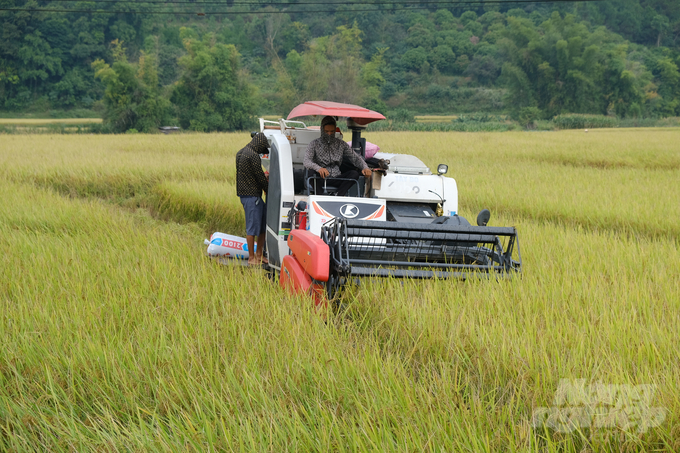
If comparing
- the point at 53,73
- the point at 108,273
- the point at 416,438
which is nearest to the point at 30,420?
the point at 416,438

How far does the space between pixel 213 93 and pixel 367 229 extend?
1869 inches

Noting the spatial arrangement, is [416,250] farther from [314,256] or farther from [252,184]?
[252,184]

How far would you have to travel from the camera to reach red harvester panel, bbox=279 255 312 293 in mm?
4036

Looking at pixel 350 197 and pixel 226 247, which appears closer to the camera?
pixel 350 197

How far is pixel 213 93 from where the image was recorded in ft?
161

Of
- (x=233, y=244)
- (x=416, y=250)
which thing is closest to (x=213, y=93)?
(x=233, y=244)

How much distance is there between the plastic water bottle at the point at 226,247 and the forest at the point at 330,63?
38425mm

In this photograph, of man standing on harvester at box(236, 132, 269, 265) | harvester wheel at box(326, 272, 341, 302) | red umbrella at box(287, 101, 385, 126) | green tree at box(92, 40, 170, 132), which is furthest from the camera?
green tree at box(92, 40, 170, 132)

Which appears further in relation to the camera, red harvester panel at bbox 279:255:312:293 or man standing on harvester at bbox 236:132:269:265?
man standing on harvester at bbox 236:132:269:265

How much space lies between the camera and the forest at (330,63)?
49125 mm

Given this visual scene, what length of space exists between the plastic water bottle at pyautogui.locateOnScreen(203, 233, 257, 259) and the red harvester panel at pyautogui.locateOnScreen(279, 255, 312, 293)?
72.0 inches

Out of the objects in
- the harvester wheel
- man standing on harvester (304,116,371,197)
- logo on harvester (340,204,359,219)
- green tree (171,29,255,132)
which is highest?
green tree (171,29,255,132)

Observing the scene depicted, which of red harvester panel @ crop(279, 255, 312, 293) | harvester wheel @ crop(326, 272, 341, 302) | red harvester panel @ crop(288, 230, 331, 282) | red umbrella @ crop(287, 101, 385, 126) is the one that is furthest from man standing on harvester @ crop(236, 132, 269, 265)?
harvester wheel @ crop(326, 272, 341, 302)

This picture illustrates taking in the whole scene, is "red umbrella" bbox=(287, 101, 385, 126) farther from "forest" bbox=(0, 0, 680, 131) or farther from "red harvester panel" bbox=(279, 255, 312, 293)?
"forest" bbox=(0, 0, 680, 131)
